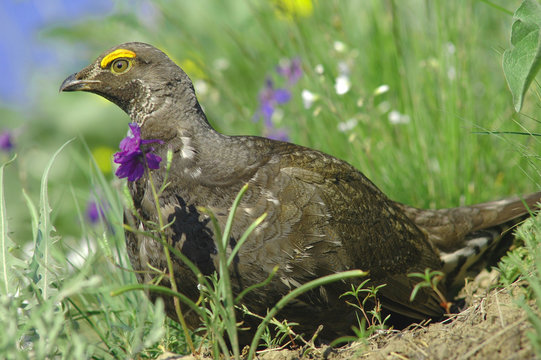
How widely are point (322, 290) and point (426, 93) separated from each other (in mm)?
2210

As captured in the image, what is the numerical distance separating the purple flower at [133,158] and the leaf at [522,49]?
1.62 meters

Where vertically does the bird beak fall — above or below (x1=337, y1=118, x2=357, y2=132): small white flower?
below

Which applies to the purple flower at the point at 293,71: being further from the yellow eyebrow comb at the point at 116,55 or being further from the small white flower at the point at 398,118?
the yellow eyebrow comb at the point at 116,55

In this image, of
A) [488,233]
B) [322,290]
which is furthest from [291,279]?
[488,233]

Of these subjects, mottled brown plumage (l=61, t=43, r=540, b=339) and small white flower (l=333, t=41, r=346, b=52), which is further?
small white flower (l=333, t=41, r=346, b=52)

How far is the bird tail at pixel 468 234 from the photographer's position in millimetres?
3895

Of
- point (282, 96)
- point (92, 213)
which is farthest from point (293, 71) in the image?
point (92, 213)

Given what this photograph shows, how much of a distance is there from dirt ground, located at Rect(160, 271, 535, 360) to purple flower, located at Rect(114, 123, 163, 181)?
899 millimetres

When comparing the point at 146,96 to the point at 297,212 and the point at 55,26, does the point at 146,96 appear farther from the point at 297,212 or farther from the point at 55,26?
the point at 55,26

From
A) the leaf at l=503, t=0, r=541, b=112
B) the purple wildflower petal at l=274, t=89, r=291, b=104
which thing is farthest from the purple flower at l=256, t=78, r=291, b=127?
the leaf at l=503, t=0, r=541, b=112

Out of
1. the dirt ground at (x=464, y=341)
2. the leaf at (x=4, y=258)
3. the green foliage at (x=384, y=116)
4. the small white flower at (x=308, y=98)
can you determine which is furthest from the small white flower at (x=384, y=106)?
the leaf at (x=4, y=258)

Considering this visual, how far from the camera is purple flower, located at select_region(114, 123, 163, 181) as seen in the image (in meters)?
2.67

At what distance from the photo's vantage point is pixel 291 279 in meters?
2.96

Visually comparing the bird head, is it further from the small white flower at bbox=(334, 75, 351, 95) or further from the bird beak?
the small white flower at bbox=(334, 75, 351, 95)
